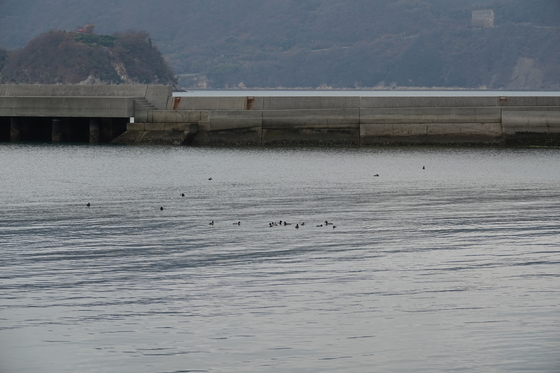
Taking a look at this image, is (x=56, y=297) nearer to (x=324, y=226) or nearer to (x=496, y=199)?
(x=324, y=226)

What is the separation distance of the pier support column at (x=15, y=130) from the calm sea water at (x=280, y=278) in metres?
19.6

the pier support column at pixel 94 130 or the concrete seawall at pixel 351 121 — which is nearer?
the concrete seawall at pixel 351 121

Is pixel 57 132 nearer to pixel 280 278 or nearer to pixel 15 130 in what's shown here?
pixel 15 130

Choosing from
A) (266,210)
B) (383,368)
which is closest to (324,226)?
(266,210)

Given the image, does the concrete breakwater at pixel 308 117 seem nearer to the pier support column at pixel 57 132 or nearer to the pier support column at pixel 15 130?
the pier support column at pixel 57 132

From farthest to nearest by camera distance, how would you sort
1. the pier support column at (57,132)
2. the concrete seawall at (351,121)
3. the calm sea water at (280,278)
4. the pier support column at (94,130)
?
the pier support column at (57,132)
the pier support column at (94,130)
the concrete seawall at (351,121)
the calm sea water at (280,278)

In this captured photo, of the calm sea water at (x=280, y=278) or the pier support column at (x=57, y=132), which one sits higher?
the pier support column at (x=57, y=132)

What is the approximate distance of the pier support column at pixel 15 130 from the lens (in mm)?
45031

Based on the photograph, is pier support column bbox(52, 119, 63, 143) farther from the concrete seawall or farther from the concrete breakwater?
the concrete seawall

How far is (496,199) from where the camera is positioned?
74.6ft

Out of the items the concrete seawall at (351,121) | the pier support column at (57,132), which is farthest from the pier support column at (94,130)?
the concrete seawall at (351,121)

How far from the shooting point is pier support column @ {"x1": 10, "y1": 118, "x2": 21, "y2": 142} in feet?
148

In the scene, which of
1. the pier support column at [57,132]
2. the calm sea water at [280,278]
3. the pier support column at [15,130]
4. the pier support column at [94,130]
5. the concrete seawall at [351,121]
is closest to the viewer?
the calm sea water at [280,278]

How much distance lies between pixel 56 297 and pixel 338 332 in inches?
147
